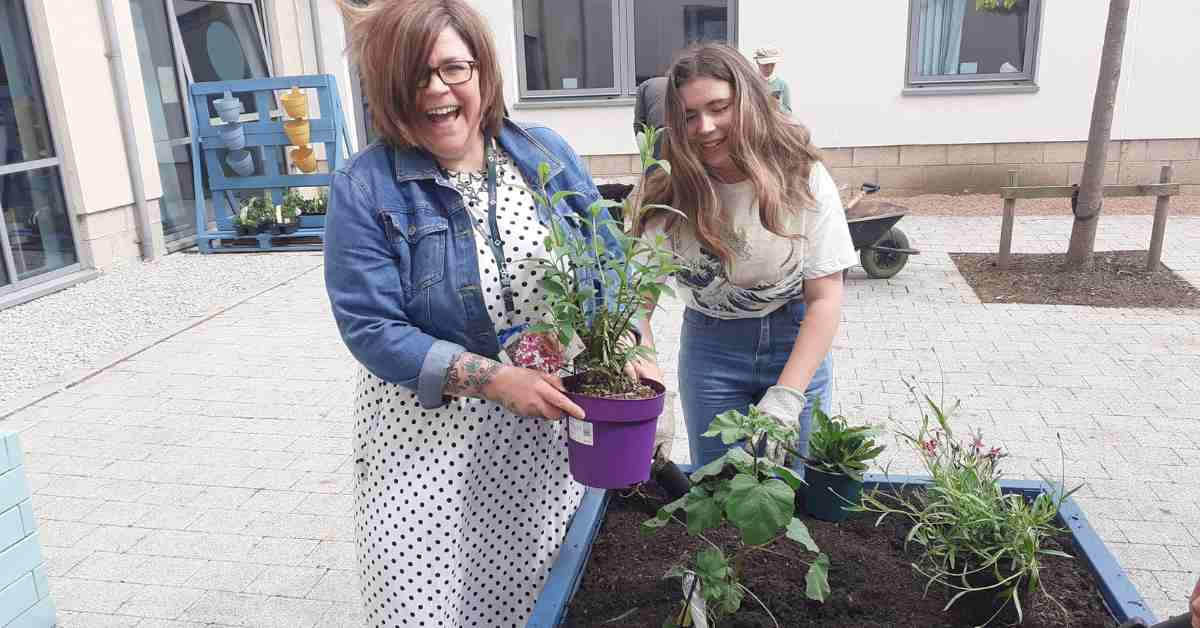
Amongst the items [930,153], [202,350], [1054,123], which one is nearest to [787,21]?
[930,153]

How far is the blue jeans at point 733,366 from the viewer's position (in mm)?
2107

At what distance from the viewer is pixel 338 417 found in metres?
4.41

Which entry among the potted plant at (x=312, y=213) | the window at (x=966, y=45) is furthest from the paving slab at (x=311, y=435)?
the window at (x=966, y=45)

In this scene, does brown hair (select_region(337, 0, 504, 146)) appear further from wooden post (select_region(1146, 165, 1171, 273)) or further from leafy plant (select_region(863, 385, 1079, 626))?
wooden post (select_region(1146, 165, 1171, 273))

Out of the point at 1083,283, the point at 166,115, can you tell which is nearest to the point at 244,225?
the point at 166,115

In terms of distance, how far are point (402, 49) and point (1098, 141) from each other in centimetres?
620

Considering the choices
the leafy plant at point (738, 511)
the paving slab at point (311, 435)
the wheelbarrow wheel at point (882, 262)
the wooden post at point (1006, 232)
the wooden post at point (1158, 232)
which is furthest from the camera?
the wheelbarrow wheel at point (882, 262)

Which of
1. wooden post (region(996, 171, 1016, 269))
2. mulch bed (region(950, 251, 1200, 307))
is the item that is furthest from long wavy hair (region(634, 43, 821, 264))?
wooden post (region(996, 171, 1016, 269))

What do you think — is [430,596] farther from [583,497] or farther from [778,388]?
[778,388]

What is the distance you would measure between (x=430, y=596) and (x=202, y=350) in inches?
169

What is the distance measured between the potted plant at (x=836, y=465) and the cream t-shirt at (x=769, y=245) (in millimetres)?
333

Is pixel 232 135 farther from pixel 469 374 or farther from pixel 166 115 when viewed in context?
pixel 469 374

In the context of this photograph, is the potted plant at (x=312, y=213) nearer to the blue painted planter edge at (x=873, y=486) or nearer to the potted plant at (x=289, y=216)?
the potted plant at (x=289, y=216)

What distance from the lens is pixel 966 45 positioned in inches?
405
